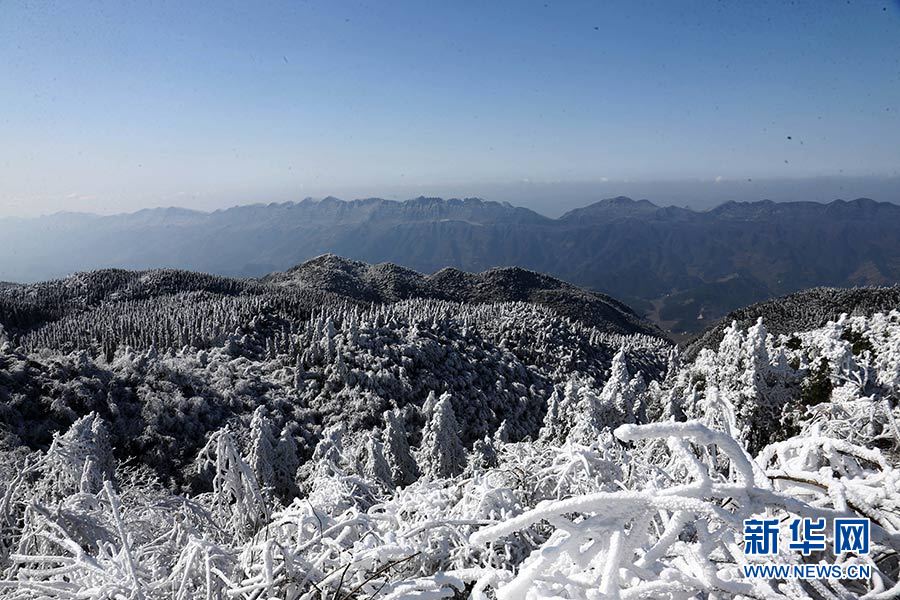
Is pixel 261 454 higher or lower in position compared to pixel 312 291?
higher

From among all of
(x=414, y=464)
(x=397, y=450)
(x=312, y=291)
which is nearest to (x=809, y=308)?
(x=414, y=464)

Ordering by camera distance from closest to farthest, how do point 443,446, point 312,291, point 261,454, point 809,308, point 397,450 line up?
Answer: point 261,454 < point 443,446 < point 397,450 < point 809,308 < point 312,291

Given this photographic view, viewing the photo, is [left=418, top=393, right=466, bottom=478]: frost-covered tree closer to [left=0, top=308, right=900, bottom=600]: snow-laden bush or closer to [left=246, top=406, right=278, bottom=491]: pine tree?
[left=246, top=406, right=278, bottom=491]: pine tree

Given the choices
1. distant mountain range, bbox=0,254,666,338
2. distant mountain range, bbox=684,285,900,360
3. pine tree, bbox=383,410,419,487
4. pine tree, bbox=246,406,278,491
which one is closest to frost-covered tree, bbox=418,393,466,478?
pine tree, bbox=383,410,419,487

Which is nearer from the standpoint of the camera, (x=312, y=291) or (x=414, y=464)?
(x=414, y=464)

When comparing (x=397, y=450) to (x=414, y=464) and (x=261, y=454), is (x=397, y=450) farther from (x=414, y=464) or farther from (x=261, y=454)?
(x=261, y=454)

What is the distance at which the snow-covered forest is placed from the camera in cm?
157

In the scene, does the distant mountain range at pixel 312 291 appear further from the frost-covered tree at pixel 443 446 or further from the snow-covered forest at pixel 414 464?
the frost-covered tree at pixel 443 446

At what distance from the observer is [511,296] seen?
182000mm

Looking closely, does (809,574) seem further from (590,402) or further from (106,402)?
(106,402)

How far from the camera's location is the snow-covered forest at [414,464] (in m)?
1.57

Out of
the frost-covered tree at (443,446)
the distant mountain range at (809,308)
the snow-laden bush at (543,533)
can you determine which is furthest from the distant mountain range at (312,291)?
the snow-laden bush at (543,533)

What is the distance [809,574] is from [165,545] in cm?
325

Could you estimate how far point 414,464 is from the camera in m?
32.2
